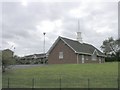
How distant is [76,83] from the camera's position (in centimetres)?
2197

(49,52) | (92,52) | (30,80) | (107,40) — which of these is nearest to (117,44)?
(107,40)

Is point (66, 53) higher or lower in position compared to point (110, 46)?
lower

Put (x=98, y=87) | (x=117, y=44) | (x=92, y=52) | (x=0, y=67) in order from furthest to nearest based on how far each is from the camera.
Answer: (x=117, y=44)
(x=92, y=52)
(x=0, y=67)
(x=98, y=87)

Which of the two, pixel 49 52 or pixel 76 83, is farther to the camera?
pixel 49 52

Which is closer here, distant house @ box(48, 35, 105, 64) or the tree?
distant house @ box(48, 35, 105, 64)

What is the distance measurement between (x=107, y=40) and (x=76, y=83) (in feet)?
→ 228

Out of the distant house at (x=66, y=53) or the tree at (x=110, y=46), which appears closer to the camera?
the distant house at (x=66, y=53)

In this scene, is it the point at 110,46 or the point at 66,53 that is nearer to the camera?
the point at 66,53

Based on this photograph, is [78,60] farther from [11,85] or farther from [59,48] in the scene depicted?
[11,85]

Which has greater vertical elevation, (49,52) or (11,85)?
(49,52)

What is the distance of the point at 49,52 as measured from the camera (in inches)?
1941

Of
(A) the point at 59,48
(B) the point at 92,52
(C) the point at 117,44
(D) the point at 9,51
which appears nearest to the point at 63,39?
(A) the point at 59,48

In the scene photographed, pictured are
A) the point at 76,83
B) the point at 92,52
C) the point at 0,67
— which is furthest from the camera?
the point at 92,52

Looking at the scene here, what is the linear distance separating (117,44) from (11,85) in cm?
6742
